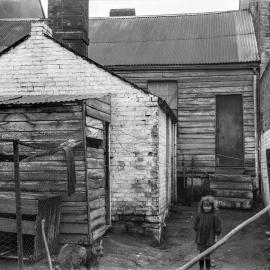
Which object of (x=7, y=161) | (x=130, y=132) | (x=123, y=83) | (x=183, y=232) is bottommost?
(x=183, y=232)

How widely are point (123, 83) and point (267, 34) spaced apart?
933 cm

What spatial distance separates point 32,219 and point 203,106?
1005 cm

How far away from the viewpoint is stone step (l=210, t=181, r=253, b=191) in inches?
576

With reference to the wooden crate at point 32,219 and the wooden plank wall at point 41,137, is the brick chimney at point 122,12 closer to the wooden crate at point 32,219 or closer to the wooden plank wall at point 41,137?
the wooden plank wall at point 41,137

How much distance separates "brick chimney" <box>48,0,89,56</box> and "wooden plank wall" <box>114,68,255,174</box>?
5634mm

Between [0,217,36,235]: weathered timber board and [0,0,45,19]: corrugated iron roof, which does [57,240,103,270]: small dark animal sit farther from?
[0,0,45,19]: corrugated iron roof

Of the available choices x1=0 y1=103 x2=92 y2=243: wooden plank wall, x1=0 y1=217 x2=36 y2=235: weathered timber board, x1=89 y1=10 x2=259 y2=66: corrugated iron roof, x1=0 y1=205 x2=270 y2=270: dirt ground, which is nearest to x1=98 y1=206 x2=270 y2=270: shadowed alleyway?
x1=0 y1=205 x2=270 y2=270: dirt ground

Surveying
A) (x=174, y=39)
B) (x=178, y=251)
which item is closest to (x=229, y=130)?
(x=174, y=39)

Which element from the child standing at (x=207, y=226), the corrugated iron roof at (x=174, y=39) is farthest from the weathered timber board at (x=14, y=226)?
the corrugated iron roof at (x=174, y=39)

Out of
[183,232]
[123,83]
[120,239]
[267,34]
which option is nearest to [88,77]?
[123,83]

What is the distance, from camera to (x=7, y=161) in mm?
8664

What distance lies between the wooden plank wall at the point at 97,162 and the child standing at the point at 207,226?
7.34 ft

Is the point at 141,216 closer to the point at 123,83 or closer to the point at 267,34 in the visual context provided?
the point at 123,83

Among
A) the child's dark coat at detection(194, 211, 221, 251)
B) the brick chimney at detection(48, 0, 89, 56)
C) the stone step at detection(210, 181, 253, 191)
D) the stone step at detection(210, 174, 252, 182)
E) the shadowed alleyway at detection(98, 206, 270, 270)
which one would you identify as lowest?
the shadowed alleyway at detection(98, 206, 270, 270)
